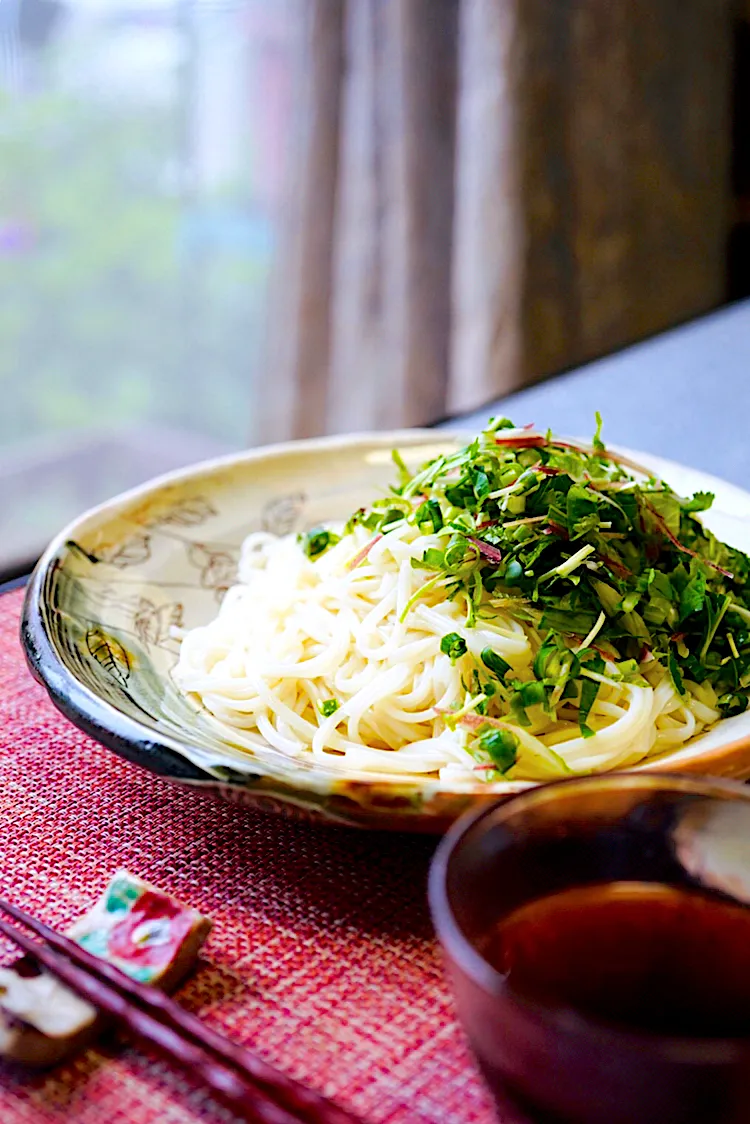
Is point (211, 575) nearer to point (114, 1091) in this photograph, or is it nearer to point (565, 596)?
point (565, 596)

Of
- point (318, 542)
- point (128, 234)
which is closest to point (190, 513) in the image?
point (318, 542)

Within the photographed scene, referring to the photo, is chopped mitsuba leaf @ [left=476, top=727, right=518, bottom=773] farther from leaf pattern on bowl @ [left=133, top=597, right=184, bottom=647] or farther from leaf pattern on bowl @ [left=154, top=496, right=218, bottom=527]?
leaf pattern on bowl @ [left=154, top=496, right=218, bottom=527]

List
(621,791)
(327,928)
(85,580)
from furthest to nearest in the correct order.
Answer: (85,580) → (327,928) → (621,791)

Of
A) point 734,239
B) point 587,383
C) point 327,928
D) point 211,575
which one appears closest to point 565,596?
point 327,928

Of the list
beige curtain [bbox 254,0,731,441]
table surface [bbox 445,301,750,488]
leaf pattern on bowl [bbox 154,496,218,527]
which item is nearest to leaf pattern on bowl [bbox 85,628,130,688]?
leaf pattern on bowl [bbox 154,496,218,527]

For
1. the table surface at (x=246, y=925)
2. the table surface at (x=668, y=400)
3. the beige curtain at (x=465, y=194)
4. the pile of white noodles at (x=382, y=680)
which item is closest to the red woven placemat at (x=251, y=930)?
the table surface at (x=246, y=925)

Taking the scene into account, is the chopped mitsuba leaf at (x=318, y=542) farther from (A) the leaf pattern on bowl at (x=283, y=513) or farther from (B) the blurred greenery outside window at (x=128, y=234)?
(B) the blurred greenery outside window at (x=128, y=234)

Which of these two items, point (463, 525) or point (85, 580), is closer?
point (463, 525)
